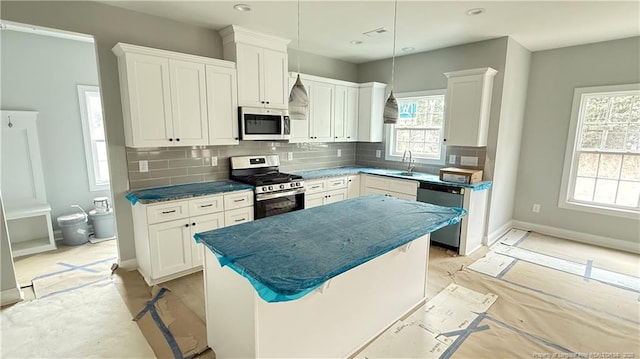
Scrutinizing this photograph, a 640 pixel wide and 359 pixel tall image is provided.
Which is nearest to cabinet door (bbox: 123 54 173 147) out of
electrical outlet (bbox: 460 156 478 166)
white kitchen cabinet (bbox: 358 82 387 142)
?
white kitchen cabinet (bbox: 358 82 387 142)

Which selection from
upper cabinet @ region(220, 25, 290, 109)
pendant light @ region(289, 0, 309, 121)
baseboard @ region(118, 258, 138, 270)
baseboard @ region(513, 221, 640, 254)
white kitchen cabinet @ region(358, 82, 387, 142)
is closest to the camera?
pendant light @ region(289, 0, 309, 121)

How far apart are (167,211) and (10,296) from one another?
1.50 m

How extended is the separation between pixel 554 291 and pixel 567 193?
210 centimetres

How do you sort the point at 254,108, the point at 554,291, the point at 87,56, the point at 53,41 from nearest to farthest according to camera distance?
the point at 554,291, the point at 254,108, the point at 53,41, the point at 87,56

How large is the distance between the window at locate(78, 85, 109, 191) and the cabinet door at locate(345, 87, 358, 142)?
146 inches

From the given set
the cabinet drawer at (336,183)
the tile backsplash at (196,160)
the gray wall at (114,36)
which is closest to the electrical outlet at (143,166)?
the tile backsplash at (196,160)

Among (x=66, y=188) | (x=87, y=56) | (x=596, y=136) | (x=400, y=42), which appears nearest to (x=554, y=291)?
(x=596, y=136)

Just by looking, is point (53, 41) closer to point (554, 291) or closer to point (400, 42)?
point (400, 42)

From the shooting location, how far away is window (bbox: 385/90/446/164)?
15.2 feet

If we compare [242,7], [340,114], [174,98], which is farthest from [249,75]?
[340,114]

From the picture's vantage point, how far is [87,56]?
4.34 m

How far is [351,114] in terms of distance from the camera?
5.09 meters

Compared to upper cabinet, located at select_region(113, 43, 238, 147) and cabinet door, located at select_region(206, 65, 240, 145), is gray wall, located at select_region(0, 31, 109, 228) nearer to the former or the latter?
upper cabinet, located at select_region(113, 43, 238, 147)

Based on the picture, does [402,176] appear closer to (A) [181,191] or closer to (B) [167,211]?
(A) [181,191]
